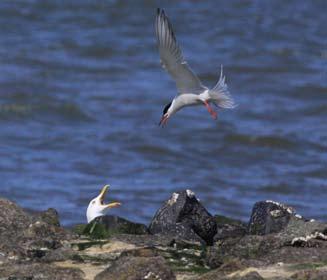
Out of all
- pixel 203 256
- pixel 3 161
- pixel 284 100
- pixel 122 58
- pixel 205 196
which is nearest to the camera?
pixel 203 256

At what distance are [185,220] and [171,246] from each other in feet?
2.35

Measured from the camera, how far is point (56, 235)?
30.7 feet

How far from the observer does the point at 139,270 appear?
772 cm

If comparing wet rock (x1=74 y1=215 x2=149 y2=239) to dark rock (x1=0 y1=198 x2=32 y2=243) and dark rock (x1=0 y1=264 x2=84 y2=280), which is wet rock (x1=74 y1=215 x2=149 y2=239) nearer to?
dark rock (x1=0 y1=198 x2=32 y2=243)

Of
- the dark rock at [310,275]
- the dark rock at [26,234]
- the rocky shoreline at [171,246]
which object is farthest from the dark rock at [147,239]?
the dark rock at [310,275]

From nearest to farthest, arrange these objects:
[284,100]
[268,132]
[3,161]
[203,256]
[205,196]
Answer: [203,256] < [205,196] < [3,161] < [268,132] < [284,100]

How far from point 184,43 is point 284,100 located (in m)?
4.15

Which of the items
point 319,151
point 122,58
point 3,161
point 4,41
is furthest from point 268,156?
point 4,41

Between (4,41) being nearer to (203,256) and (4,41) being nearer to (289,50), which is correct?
(289,50)

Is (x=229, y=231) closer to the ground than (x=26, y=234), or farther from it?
farther from it

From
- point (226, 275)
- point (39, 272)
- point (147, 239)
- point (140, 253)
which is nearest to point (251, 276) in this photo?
point (226, 275)

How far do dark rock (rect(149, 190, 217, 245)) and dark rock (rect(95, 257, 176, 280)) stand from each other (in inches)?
67.7

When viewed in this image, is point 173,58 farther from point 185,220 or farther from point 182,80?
point 185,220

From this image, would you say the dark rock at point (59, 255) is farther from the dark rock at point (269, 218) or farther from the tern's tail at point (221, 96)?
the tern's tail at point (221, 96)
